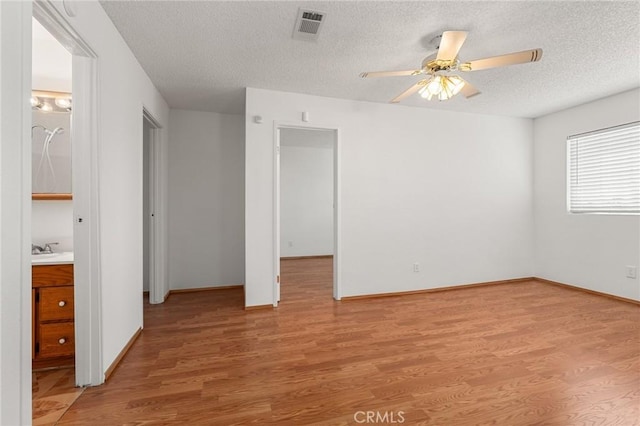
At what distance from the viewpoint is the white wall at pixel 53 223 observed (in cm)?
230

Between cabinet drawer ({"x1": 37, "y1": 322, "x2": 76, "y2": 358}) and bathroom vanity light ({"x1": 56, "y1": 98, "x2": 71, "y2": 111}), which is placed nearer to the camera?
cabinet drawer ({"x1": 37, "y1": 322, "x2": 76, "y2": 358})

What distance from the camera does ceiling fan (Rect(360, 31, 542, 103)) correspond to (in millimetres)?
1783

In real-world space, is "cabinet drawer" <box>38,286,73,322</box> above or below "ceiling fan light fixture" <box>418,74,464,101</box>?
below

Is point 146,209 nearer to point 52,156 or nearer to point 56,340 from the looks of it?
point 52,156

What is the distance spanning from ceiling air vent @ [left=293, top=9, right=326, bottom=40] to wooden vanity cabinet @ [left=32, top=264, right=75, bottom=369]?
2.41 meters

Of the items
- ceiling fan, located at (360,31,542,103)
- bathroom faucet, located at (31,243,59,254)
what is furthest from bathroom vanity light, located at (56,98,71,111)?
ceiling fan, located at (360,31,542,103)

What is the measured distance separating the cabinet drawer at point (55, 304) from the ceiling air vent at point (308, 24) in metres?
2.54

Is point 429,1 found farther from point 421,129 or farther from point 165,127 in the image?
point 165,127

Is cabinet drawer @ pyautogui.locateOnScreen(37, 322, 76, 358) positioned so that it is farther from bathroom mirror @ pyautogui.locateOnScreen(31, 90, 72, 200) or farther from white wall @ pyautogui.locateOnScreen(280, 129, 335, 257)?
white wall @ pyautogui.locateOnScreen(280, 129, 335, 257)

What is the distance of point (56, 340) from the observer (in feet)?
6.35

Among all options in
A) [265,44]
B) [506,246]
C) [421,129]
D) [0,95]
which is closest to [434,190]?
[421,129]

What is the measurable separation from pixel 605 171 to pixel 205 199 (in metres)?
5.55

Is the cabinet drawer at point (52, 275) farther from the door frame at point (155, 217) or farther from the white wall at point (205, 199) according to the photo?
the white wall at point (205, 199)

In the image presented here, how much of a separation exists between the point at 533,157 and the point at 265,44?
14.8 feet
